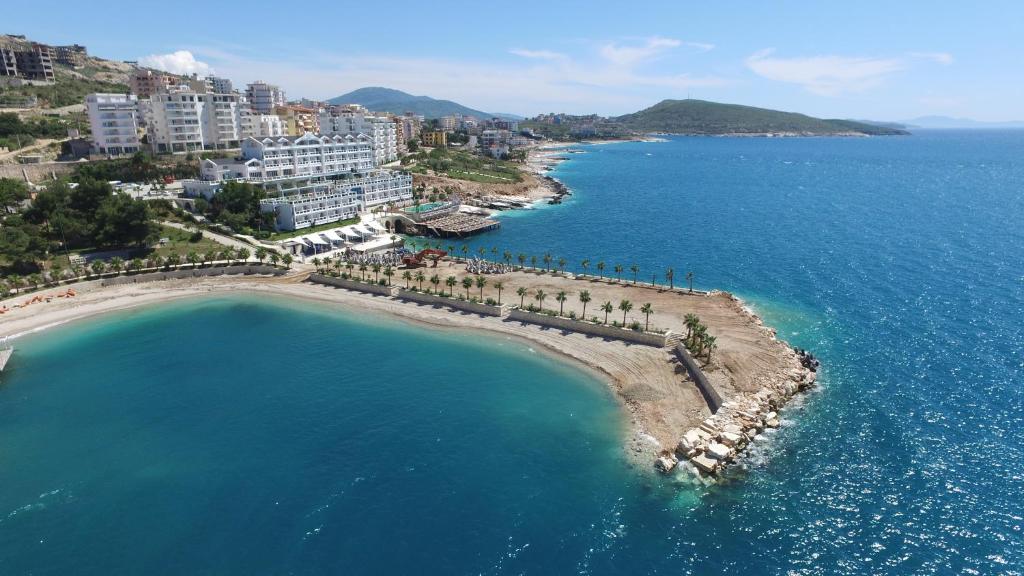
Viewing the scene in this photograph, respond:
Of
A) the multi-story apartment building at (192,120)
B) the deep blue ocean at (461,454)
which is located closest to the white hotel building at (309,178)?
the multi-story apartment building at (192,120)

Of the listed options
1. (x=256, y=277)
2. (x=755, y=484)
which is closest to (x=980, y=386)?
(x=755, y=484)

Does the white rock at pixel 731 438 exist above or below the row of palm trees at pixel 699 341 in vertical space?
below

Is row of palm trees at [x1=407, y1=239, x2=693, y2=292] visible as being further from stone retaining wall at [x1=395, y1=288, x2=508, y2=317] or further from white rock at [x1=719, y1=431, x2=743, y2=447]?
white rock at [x1=719, y1=431, x2=743, y2=447]

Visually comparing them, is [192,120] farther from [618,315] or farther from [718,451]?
[718,451]

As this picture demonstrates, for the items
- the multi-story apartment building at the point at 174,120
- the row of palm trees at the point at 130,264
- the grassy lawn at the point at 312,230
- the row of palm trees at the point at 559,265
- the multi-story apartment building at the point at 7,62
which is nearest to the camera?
the row of palm trees at the point at 130,264

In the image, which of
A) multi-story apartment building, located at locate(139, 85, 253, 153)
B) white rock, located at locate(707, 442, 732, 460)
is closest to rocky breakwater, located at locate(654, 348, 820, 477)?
white rock, located at locate(707, 442, 732, 460)

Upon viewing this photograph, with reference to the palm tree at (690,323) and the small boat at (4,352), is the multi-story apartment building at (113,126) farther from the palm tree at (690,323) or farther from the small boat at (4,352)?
the palm tree at (690,323)
